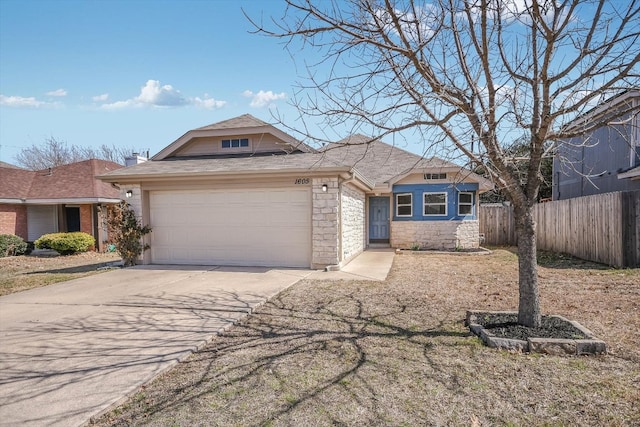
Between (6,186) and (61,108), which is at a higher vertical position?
(61,108)

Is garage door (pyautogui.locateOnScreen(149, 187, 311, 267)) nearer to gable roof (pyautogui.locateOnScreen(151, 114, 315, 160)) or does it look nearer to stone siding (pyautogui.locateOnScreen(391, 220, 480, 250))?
gable roof (pyautogui.locateOnScreen(151, 114, 315, 160))

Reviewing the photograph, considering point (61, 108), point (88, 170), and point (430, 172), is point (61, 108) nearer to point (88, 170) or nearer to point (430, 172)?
point (88, 170)

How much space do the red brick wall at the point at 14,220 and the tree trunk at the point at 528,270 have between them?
19.9 m

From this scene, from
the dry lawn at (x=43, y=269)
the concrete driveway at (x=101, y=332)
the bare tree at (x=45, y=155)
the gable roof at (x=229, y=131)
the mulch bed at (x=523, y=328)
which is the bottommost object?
the dry lawn at (x=43, y=269)

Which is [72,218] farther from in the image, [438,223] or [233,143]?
[438,223]

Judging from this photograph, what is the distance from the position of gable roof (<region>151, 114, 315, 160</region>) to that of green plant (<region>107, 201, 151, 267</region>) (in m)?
2.54

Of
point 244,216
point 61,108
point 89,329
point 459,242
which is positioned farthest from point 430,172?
point 61,108

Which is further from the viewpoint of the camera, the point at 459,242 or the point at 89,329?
the point at 459,242

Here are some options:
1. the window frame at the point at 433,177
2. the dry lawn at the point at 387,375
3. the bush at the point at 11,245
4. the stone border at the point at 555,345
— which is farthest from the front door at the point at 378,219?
the bush at the point at 11,245

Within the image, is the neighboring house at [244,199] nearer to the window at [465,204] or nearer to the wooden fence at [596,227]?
the wooden fence at [596,227]

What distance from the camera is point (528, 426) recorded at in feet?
8.77

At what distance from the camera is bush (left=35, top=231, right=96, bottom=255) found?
1481 centimetres

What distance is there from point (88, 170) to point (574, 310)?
2015 cm

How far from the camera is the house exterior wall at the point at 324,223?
946cm
